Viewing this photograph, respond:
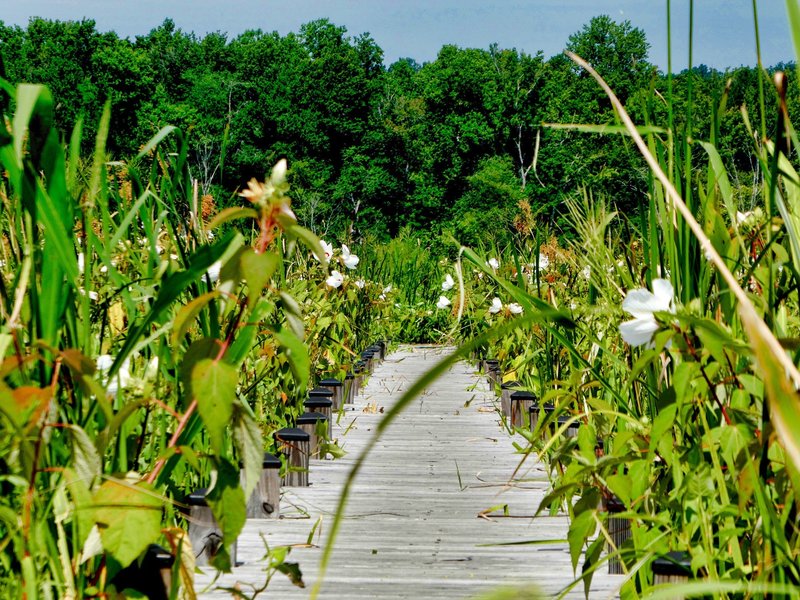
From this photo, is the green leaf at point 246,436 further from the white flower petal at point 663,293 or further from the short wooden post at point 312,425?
the short wooden post at point 312,425

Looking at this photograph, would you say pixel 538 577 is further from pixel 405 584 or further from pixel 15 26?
pixel 15 26

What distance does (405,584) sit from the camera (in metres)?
2.45

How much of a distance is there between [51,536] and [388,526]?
1.73 meters

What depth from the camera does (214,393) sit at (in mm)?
1312

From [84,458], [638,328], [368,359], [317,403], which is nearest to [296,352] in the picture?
[84,458]

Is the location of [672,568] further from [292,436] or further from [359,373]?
[359,373]

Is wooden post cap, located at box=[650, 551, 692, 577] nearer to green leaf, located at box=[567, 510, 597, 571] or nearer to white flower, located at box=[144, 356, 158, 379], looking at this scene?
green leaf, located at box=[567, 510, 597, 571]

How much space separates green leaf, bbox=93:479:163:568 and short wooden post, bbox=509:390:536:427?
3.35 m

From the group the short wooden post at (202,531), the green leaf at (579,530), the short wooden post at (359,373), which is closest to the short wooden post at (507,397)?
the short wooden post at (359,373)

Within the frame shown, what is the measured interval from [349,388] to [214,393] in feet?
15.0

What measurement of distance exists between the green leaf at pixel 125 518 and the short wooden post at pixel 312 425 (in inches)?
101

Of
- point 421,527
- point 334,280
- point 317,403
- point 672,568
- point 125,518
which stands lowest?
point 421,527

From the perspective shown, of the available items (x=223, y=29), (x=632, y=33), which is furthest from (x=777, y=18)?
(x=223, y=29)

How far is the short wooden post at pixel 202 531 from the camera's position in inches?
91.3
